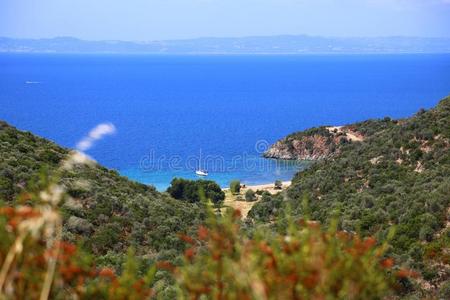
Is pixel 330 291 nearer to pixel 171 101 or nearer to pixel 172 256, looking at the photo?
pixel 172 256

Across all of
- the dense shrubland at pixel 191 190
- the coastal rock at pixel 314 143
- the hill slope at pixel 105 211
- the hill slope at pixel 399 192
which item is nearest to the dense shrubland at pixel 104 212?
the hill slope at pixel 105 211

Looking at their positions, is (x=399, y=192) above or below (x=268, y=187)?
above

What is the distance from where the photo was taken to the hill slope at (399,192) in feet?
61.1

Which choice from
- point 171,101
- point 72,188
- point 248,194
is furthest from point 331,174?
point 171,101

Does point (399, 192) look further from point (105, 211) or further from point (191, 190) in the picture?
point (191, 190)

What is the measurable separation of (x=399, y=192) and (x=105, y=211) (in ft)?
41.5

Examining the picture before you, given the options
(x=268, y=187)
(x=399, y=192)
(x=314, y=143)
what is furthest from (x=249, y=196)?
(x=314, y=143)

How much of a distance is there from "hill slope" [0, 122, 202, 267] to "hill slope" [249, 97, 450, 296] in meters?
4.45

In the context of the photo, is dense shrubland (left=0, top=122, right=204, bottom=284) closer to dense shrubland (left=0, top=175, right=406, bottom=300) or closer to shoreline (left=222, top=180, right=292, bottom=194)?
dense shrubland (left=0, top=175, right=406, bottom=300)

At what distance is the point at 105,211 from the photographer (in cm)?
2058

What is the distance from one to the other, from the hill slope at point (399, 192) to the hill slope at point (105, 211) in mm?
4449

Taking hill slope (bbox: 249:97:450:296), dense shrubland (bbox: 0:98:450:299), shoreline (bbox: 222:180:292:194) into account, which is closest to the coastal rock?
shoreline (bbox: 222:180:292:194)

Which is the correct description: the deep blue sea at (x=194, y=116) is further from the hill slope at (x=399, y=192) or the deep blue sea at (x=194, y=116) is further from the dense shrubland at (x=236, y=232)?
the dense shrubland at (x=236, y=232)

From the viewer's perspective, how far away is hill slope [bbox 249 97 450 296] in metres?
18.6
